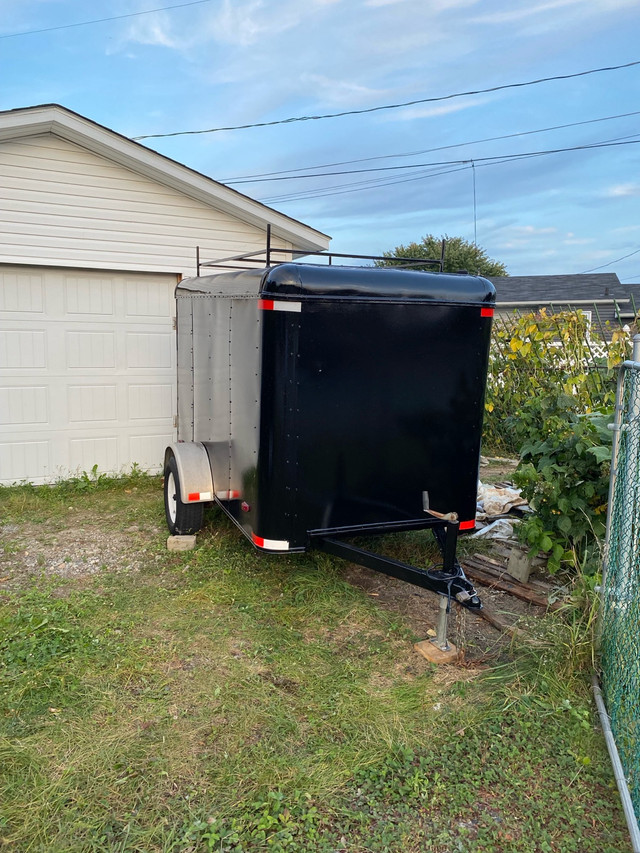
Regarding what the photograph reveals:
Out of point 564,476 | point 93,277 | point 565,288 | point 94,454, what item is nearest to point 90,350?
point 93,277

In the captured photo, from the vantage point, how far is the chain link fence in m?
2.77

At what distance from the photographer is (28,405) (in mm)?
6809

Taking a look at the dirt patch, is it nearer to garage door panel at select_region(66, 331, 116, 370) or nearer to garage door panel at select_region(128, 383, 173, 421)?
garage door panel at select_region(128, 383, 173, 421)

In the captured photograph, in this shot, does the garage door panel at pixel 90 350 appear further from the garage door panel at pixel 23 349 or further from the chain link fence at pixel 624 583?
the chain link fence at pixel 624 583

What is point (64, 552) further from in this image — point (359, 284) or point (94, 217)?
point (94, 217)

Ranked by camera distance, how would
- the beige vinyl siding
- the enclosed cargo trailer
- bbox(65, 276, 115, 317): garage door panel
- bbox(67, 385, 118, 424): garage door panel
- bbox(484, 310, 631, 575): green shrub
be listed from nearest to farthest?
the enclosed cargo trailer < bbox(484, 310, 631, 575): green shrub < the beige vinyl siding < bbox(65, 276, 115, 317): garage door panel < bbox(67, 385, 118, 424): garage door panel

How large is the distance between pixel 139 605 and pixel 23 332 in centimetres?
389

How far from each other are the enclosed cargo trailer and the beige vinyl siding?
3188 millimetres

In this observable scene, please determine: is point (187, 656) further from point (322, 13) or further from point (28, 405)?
point (322, 13)

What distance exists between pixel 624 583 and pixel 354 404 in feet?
5.80

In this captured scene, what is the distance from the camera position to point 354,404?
12.7 ft

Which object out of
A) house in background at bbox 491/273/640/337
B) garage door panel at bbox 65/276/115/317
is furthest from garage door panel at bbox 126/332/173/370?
house in background at bbox 491/273/640/337

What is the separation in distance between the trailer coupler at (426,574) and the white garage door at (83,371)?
417 cm

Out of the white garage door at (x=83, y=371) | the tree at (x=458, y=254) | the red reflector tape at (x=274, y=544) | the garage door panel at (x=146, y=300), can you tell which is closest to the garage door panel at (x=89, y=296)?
the white garage door at (x=83, y=371)
